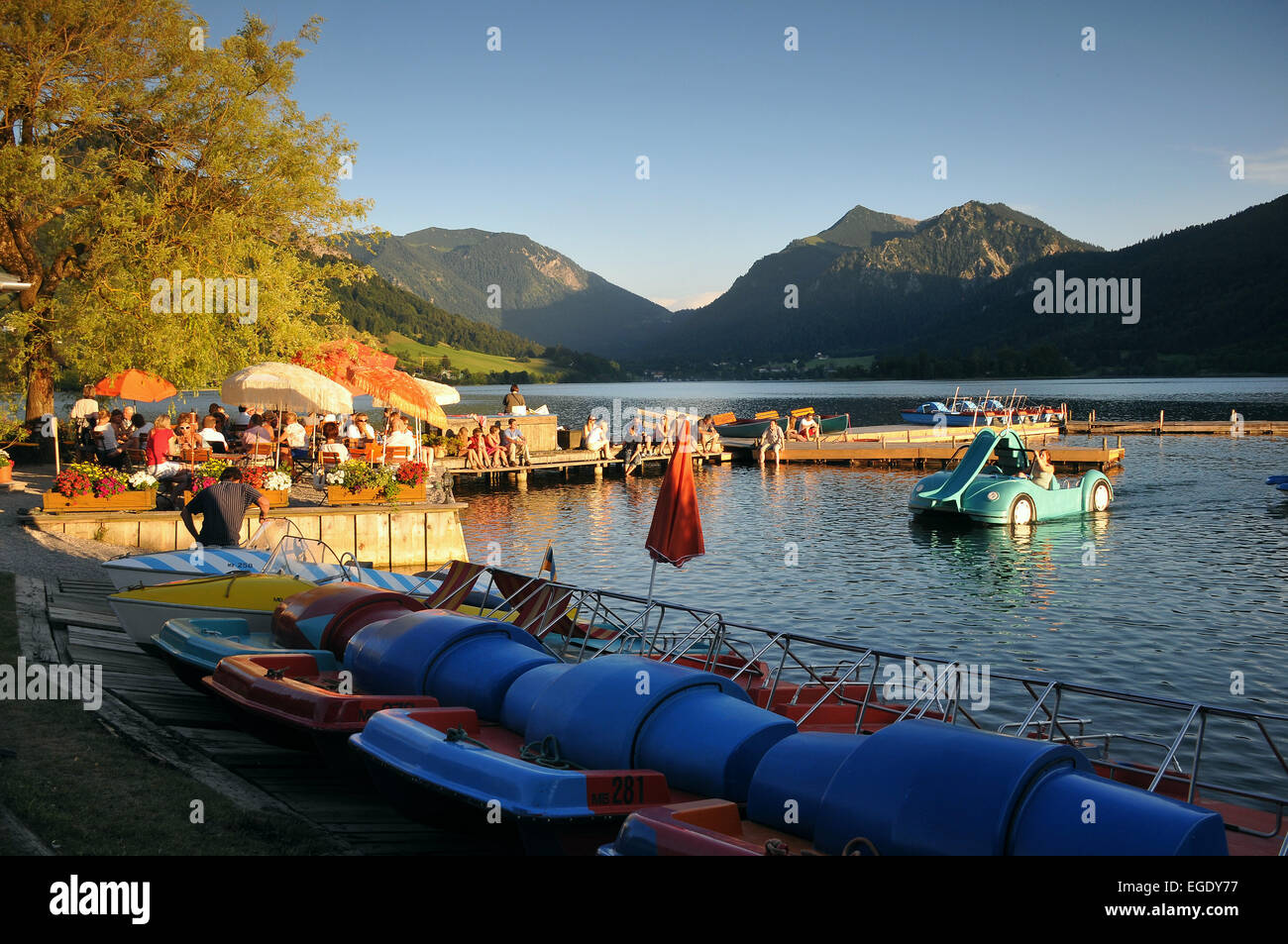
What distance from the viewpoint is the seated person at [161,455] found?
22047 millimetres

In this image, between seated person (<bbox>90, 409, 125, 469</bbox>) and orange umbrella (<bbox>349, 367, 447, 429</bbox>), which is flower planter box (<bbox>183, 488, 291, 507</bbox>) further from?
orange umbrella (<bbox>349, 367, 447, 429</bbox>)

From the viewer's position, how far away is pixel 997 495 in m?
30.8

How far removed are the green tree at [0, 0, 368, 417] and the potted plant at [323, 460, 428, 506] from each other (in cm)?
894

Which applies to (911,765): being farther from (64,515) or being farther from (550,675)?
(64,515)

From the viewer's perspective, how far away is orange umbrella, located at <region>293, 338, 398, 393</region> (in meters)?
29.2

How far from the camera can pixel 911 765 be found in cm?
545

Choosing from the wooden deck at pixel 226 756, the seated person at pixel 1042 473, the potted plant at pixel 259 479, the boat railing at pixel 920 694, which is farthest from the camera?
the seated person at pixel 1042 473

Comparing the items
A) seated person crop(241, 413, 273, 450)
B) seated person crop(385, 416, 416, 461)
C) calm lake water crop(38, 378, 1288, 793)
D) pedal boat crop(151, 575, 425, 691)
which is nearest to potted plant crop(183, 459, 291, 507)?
seated person crop(241, 413, 273, 450)

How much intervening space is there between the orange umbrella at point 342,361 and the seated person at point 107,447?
538 cm

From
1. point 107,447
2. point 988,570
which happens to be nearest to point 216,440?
point 107,447

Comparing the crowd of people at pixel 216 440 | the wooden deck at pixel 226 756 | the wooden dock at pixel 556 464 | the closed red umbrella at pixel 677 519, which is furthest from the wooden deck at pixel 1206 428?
the wooden deck at pixel 226 756

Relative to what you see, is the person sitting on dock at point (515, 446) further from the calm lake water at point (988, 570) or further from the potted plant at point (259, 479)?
the potted plant at point (259, 479)

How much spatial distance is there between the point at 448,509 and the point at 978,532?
16.7 meters
